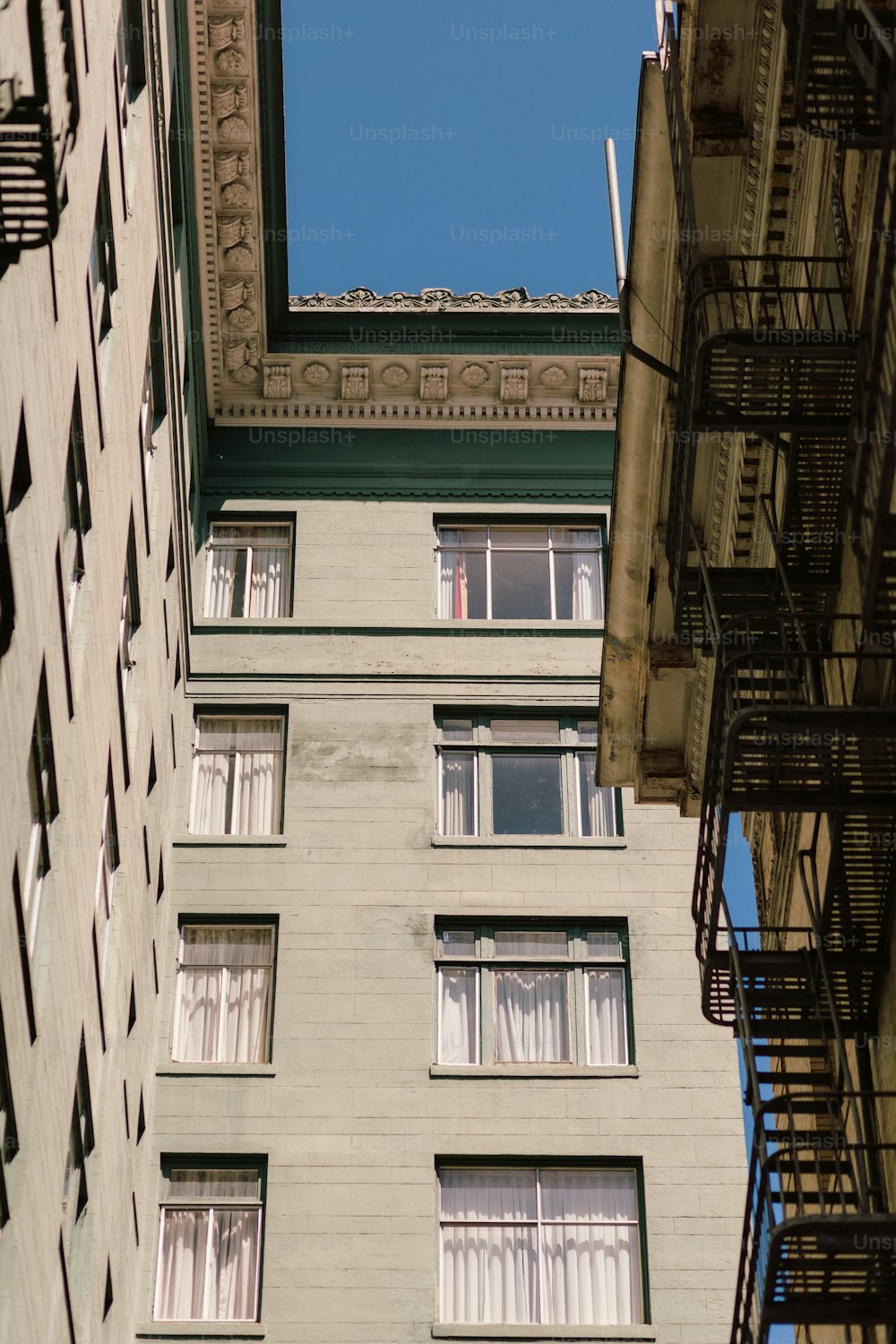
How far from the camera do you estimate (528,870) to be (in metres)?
30.0

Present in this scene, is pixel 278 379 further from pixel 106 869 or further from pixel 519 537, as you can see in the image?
→ pixel 106 869

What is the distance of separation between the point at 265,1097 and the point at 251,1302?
2.85 meters

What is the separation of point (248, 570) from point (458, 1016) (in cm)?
971

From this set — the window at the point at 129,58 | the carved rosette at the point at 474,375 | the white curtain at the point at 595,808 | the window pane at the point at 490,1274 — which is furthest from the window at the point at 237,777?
the window at the point at 129,58

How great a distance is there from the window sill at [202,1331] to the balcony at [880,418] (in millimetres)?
15268

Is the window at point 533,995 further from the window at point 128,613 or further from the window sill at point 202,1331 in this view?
the window at point 128,613

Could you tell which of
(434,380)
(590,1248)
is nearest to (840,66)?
(590,1248)

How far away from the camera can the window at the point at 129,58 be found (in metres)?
23.6

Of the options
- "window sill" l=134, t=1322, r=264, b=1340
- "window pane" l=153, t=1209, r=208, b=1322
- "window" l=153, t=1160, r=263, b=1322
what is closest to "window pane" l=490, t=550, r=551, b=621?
"window" l=153, t=1160, r=263, b=1322

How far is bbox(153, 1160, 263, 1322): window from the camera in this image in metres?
26.0

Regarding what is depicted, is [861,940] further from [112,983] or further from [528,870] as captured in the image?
[528,870]

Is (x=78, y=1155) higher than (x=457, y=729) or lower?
higher

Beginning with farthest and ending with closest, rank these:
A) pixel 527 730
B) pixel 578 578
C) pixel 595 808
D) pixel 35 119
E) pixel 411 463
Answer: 1. pixel 411 463
2. pixel 578 578
3. pixel 527 730
4. pixel 595 808
5. pixel 35 119

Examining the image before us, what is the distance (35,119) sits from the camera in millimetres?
13945
